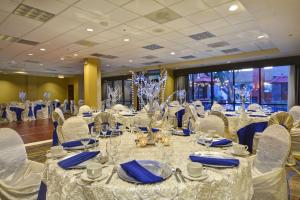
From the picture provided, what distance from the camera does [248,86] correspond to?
32.2 ft

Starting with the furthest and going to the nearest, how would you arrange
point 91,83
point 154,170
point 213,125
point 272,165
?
point 91,83
point 213,125
point 272,165
point 154,170

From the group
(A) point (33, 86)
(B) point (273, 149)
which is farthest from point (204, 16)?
(A) point (33, 86)

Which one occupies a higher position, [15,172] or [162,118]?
[162,118]

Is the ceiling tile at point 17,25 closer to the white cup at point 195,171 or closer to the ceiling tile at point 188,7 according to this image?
the ceiling tile at point 188,7

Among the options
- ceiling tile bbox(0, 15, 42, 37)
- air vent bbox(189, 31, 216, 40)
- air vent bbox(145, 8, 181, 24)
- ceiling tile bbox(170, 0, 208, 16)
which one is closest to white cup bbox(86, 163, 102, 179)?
ceiling tile bbox(170, 0, 208, 16)

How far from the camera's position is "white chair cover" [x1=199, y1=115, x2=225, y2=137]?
8.78ft

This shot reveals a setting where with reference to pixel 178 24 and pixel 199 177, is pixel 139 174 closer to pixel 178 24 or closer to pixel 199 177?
pixel 199 177

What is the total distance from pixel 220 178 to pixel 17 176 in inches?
76.0

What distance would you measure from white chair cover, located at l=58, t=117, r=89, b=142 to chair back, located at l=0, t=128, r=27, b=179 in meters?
0.55

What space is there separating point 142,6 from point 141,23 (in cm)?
86

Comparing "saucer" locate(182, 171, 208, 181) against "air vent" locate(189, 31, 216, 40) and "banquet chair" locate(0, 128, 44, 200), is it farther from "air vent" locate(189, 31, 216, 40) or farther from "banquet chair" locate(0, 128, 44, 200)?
"air vent" locate(189, 31, 216, 40)

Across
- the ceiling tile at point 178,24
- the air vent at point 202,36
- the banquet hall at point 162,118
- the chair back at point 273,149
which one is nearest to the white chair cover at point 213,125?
the banquet hall at point 162,118

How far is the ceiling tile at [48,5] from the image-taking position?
3426 millimetres

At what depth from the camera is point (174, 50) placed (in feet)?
24.1
